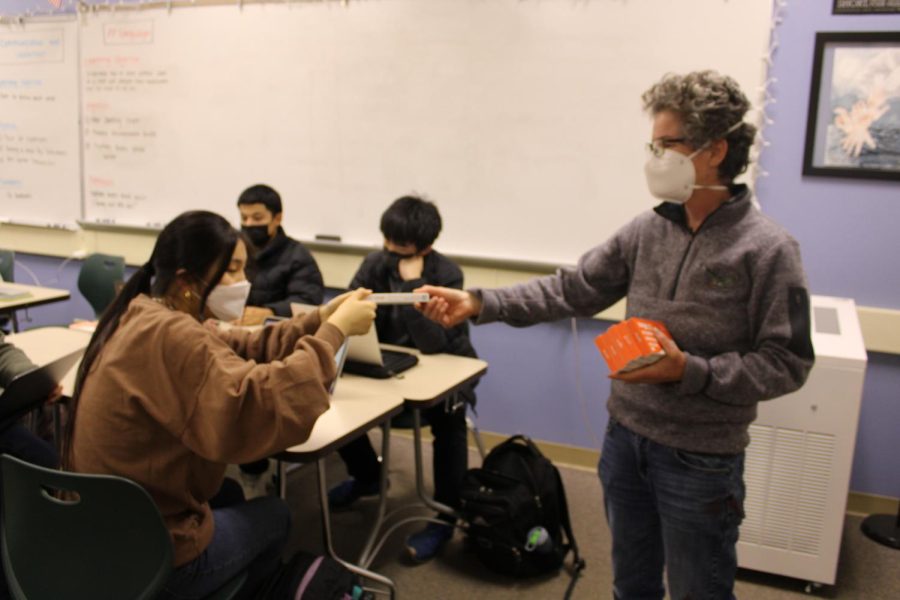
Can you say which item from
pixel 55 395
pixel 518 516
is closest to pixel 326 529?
pixel 518 516

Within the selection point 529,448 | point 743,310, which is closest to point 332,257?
point 529,448

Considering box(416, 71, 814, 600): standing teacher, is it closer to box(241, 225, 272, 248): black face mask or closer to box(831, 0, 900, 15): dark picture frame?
box(831, 0, 900, 15): dark picture frame

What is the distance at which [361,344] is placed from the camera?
2.31m

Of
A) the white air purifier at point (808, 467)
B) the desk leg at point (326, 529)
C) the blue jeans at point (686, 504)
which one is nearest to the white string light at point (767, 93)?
the white air purifier at point (808, 467)

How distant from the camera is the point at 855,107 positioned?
282 centimetres

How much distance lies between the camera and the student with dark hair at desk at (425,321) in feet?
8.68

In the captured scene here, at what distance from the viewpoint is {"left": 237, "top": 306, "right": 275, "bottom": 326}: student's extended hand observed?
2925 millimetres

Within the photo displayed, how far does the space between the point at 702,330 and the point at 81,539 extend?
1261 millimetres

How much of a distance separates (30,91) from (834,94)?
4.44m

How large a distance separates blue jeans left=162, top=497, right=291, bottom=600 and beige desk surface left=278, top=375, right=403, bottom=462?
157mm

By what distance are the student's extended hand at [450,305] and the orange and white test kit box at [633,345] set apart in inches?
16.0

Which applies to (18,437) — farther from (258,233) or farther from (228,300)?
(258,233)

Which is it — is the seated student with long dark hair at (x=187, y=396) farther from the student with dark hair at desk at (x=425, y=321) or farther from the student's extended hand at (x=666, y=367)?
the student with dark hair at desk at (x=425, y=321)

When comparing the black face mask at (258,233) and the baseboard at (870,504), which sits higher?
the black face mask at (258,233)
